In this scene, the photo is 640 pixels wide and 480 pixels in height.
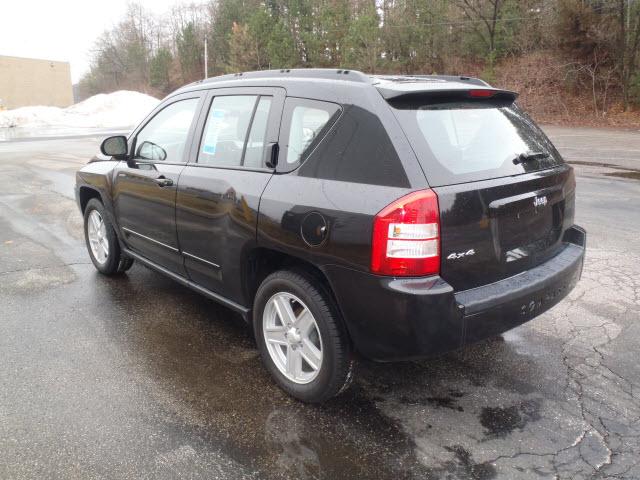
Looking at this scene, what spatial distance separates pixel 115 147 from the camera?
4.45 metres

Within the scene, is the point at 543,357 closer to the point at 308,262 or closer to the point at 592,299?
the point at 592,299

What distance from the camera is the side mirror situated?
14.6 ft

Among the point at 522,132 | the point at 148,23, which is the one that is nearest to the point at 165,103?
the point at 522,132

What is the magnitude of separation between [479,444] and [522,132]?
1849 mm

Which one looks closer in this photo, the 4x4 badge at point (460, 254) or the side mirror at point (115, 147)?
the 4x4 badge at point (460, 254)

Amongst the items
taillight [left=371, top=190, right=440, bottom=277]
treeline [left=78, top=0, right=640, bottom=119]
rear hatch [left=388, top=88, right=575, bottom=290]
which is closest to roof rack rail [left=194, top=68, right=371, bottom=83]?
rear hatch [left=388, top=88, right=575, bottom=290]

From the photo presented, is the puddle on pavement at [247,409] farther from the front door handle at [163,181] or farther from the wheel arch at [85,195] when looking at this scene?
the wheel arch at [85,195]

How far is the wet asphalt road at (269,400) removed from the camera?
252 cm

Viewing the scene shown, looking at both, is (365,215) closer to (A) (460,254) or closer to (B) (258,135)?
(A) (460,254)

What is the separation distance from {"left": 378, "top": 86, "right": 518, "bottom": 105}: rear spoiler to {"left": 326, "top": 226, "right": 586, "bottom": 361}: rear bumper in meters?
0.93

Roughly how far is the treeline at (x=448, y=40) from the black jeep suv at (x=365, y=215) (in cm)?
2530

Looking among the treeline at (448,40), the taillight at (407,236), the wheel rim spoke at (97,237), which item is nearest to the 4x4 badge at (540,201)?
the taillight at (407,236)

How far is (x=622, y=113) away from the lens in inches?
953

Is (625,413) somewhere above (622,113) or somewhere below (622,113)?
below
